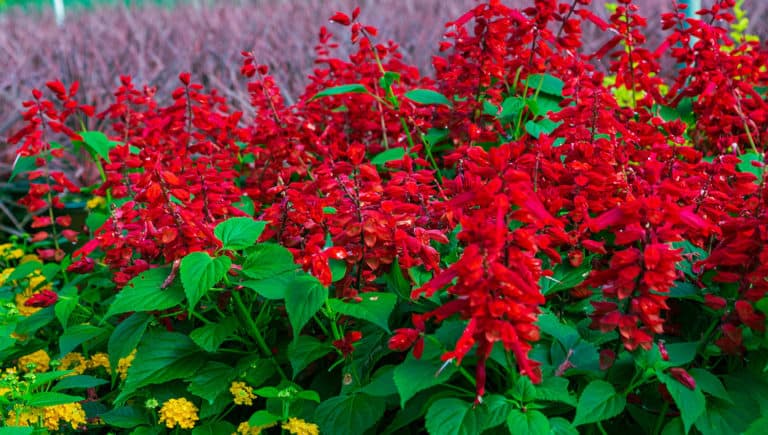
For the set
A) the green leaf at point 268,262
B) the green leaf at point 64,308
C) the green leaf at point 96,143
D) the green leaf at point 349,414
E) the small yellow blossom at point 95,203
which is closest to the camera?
the green leaf at point 349,414

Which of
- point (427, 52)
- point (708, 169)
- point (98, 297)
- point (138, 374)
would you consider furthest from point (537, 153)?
point (427, 52)

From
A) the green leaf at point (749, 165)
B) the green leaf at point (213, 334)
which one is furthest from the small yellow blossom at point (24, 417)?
the green leaf at point (749, 165)

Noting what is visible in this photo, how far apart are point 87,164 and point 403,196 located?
3403 millimetres

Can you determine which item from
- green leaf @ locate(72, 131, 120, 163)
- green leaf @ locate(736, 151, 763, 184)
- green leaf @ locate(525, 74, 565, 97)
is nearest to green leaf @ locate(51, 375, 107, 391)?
green leaf @ locate(72, 131, 120, 163)

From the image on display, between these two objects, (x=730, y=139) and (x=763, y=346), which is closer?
(x=763, y=346)

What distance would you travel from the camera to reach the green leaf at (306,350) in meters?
2.08

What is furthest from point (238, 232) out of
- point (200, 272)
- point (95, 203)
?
point (95, 203)

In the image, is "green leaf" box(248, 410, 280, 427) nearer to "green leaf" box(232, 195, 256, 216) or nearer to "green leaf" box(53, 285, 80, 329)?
"green leaf" box(53, 285, 80, 329)

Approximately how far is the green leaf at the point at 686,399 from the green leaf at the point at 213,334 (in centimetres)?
107

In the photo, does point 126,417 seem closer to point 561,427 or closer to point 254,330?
point 254,330

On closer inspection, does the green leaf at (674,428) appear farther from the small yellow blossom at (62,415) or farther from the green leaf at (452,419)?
the small yellow blossom at (62,415)

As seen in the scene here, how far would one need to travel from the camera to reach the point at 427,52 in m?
6.26

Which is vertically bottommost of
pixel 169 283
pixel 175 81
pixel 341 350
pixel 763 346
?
pixel 763 346

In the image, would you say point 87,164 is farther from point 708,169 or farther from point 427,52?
point 708,169
